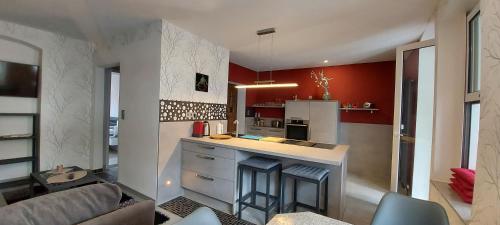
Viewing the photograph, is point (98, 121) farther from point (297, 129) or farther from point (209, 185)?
point (297, 129)

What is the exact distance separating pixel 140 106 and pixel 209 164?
1246mm

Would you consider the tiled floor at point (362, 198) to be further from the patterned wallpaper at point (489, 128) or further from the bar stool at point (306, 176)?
the patterned wallpaper at point (489, 128)

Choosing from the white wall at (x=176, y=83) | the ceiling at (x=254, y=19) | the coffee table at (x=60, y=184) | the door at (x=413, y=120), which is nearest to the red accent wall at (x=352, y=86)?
the ceiling at (x=254, y=19)

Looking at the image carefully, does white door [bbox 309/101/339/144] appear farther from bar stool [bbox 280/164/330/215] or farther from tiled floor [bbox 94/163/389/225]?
bar stool [bbox 280/164/330/215]

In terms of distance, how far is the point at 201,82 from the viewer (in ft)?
10.3

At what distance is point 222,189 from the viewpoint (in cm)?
240

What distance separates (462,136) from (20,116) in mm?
5367

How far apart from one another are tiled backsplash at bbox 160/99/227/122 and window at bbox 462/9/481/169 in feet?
9.67

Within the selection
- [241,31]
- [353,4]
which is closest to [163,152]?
[241,31]

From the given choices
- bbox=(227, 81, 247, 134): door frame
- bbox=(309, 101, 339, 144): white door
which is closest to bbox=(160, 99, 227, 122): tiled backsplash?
bbox=(227, 81, 247, 134): door frame

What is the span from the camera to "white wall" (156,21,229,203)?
104 inches

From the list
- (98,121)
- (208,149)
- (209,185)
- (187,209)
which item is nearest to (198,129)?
(208,149)

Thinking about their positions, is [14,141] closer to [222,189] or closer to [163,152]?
[163,152]

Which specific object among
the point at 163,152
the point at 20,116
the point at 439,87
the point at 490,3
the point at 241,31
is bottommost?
the point at 163,152
